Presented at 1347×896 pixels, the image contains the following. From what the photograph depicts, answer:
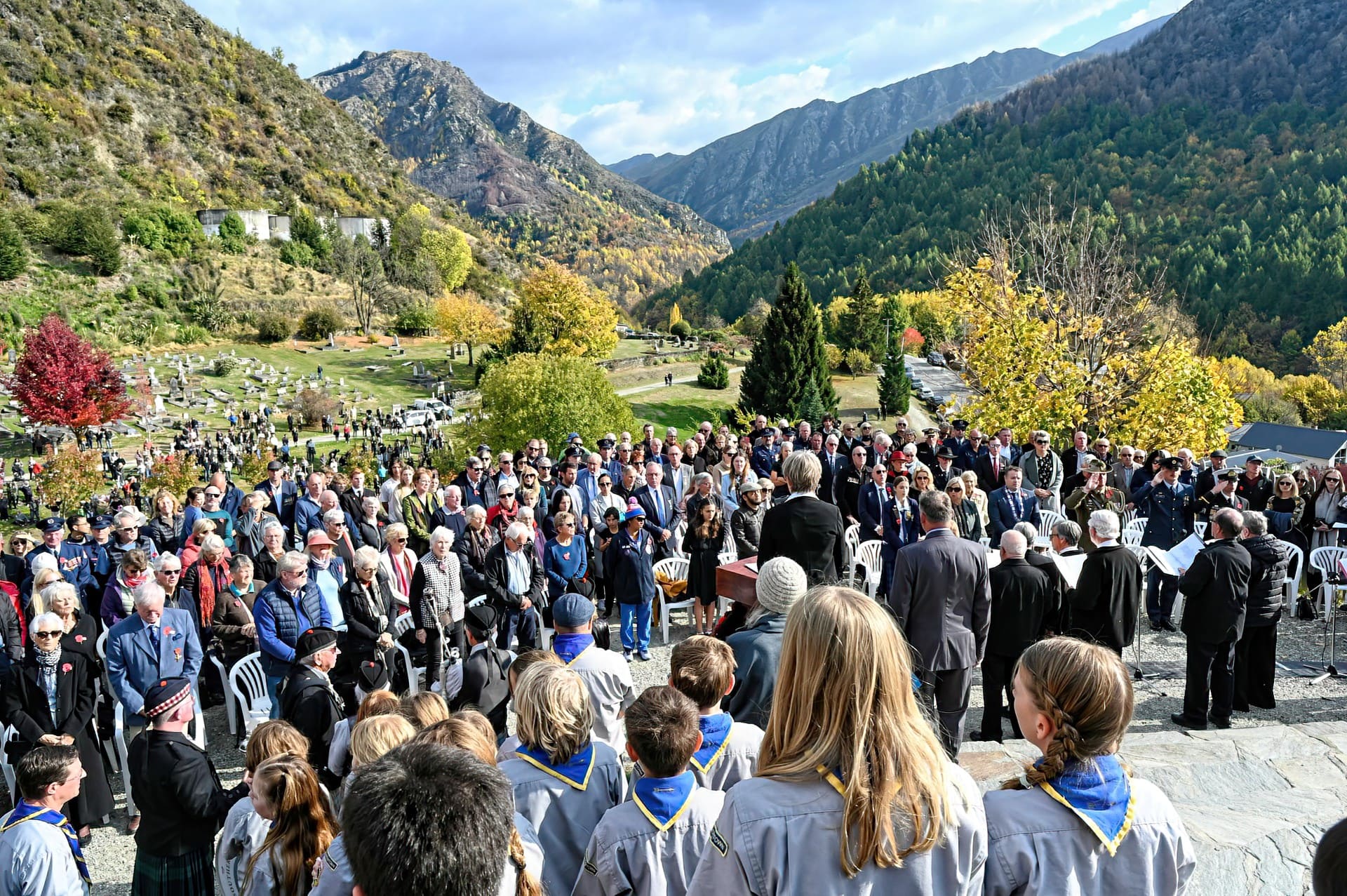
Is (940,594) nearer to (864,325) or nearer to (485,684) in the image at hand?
(485,684)

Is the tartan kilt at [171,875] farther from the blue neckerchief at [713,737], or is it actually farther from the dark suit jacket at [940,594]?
the dark suit jacket at [940,594]

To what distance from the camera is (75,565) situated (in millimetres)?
7422

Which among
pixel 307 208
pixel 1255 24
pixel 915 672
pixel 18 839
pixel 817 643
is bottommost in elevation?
pixel 915 672

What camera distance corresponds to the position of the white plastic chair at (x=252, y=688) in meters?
5.79

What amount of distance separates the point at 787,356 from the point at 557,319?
51.8 ft

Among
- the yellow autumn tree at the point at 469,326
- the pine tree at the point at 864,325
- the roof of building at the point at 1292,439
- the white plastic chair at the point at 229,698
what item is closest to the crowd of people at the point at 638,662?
the white plastic chair at the point at 229,698

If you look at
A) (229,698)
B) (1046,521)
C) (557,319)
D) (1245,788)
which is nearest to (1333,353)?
(557,319)

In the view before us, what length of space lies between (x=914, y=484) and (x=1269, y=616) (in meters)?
3.57

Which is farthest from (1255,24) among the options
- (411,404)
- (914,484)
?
(914,484)

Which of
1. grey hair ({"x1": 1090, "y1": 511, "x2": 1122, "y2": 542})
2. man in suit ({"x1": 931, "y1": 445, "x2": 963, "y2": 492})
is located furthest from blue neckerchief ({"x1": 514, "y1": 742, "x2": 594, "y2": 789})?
man in suit ({"x1": 931, "y1": 445, "x2": 963, "y2": 492})

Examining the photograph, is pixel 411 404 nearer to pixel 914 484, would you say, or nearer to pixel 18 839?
pixel 914 484

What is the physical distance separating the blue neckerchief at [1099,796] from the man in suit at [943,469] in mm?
8656

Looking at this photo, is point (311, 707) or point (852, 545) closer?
point (311, 707)

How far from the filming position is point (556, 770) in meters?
2.89
